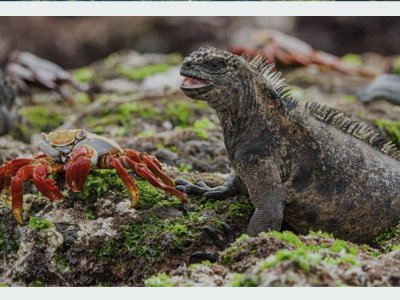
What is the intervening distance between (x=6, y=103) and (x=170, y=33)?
11.0 meters

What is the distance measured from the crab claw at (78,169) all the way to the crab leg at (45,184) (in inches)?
5.9

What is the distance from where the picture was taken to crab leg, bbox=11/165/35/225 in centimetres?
850

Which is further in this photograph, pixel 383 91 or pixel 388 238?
pixel 383 91

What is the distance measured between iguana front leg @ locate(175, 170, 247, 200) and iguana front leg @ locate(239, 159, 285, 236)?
0.58 meters

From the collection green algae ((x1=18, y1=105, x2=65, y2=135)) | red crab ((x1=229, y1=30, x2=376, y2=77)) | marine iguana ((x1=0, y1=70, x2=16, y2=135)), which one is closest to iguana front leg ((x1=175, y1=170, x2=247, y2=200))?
marine iguana ((x1=0, y1=70, x2=16, y2=135))

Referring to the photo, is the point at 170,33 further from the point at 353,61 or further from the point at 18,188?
the point at 18,188

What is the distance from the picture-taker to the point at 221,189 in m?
8.98

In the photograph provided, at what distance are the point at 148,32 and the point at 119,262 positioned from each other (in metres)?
17.2

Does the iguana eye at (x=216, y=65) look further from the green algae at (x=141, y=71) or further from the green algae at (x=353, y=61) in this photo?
the green algae at (x=353, y=61)

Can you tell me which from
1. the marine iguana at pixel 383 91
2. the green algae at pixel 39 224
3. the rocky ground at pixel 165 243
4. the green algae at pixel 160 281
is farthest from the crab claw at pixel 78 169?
the marine iguana at pixel 383 91

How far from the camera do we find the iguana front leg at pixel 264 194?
8141mm

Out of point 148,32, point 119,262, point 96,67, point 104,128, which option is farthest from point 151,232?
point 148,32

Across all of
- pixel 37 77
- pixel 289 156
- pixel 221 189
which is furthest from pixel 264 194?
pixel 37 77

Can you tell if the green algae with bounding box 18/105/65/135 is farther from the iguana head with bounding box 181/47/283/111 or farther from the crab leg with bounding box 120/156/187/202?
the iguana head with bounding box 181/47/283/111
